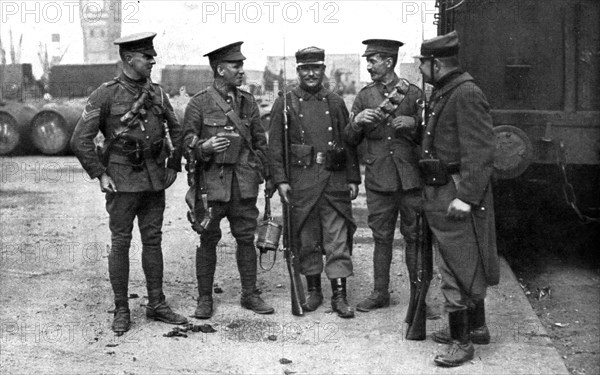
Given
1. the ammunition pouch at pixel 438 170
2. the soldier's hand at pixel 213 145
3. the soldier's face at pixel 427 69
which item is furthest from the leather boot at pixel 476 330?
the soldier's hand at pixel 213 145

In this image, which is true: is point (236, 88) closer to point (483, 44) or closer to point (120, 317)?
point (120, 317)

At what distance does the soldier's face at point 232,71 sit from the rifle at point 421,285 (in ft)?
5.52

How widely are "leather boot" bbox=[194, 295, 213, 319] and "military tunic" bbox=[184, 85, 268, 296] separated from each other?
45 millimetres

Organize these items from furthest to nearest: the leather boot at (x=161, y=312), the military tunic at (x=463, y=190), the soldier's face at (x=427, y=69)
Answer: the leather boot at (x=161, y=312)
the soldier's face at (x=427, y=69)
the military tunic at (x=463, y=190)

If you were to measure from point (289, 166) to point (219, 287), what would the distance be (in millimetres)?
1350

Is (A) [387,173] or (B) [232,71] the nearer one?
(B) [232,71]

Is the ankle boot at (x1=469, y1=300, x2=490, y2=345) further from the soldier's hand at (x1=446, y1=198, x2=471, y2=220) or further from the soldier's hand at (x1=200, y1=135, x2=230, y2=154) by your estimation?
the soldier's hand at (x1=200, y1=135, x2=230, y2=154)

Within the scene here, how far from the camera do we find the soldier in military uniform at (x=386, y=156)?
560cm

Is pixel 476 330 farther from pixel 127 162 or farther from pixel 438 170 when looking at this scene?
pixel 127 162

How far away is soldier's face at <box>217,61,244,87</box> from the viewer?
5535 millimetres

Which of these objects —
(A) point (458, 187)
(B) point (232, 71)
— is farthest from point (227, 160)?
(A) point (458, 187)

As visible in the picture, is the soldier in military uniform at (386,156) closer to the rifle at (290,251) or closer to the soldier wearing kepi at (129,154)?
the rifle at (290,251)

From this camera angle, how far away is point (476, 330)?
4.94 m

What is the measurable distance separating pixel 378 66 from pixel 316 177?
95cm
